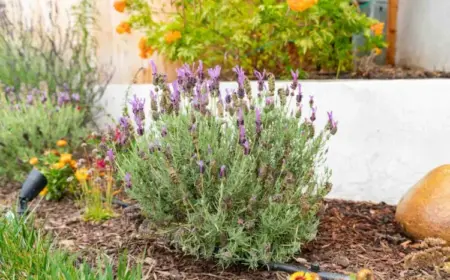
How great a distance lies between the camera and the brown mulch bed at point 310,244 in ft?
7.91

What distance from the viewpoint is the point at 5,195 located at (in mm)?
3959

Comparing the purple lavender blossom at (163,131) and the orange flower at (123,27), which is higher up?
the orange flower at (123,27)

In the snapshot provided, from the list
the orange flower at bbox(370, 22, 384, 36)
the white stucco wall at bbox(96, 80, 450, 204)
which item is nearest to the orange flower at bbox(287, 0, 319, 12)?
the white stucco wall at bbox(96, 80, 450, 204)

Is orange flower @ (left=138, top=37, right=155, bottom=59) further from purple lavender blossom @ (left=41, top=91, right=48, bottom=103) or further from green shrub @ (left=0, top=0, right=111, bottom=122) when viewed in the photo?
purple lavender blossom @ (left=41, top=91, right=48, bottom=103)

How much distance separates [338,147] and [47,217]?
6.51 feet

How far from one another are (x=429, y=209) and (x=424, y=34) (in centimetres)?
201

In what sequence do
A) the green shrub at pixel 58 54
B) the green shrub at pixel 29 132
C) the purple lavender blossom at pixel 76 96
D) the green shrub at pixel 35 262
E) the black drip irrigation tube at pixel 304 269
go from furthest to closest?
the green shrub at pixel 58 54, the purple lavender blossom at pixel 76 96, the green shrub at pixel 29 132, the black drip irrigation tube at pixel 304 269, the green shrub at pixel 35 262

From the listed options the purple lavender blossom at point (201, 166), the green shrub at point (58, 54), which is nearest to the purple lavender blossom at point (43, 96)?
the green shrub at point (58, 54)

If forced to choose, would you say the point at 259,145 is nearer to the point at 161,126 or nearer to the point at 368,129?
the point at 161,126

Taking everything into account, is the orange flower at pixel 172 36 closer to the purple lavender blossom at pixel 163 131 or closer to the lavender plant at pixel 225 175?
the lavender plant at pixel 225 175

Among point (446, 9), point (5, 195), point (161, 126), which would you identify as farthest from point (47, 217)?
point (446, 9)

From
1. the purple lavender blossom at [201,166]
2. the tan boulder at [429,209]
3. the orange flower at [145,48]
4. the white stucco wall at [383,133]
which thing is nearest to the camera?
the purple lavender blossom at [201,166]

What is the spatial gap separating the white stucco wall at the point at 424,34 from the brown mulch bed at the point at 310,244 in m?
1.36

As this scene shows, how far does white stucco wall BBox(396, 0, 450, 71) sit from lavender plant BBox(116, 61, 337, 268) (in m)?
1.96
